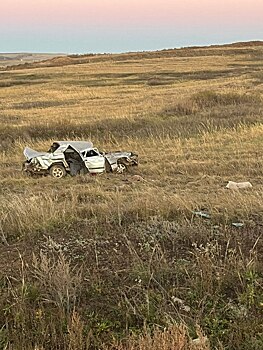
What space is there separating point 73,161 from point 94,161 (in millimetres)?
769

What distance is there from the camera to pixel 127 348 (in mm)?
3574

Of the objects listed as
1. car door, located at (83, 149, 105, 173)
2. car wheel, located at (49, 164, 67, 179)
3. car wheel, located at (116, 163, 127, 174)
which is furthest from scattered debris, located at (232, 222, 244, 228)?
car wheel, located at (49, 164, 67, 179)

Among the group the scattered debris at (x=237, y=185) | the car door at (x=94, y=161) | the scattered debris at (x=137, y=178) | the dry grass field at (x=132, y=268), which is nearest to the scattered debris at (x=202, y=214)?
the dry grass field at (x=132, y=268)

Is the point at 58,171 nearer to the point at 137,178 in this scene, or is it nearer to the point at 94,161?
the point at 94,161

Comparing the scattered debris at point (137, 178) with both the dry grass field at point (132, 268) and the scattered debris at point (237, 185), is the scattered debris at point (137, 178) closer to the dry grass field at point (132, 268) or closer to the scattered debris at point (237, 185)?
the dry grass field at point (132, 268)

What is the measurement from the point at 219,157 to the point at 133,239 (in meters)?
9.83

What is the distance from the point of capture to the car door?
44.9 ft

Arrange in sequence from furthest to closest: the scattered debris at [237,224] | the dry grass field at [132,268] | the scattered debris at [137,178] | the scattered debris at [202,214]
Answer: the scattered debris at [137,178] → the scattered debris at [202,214] → the scattered debris at [237,224] → the dry grass field at [132,268]

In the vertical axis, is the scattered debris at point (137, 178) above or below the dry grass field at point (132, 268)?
below

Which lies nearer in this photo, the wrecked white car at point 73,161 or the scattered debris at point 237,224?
the scattered debris at point 237,224

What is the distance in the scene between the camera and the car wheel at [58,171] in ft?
44.9

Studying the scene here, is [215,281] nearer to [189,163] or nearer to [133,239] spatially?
[133,239]

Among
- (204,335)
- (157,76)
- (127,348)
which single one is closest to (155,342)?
(127,348)

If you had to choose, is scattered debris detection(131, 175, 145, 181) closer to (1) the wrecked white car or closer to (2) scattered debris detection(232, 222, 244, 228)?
(1) the wrecked white car
